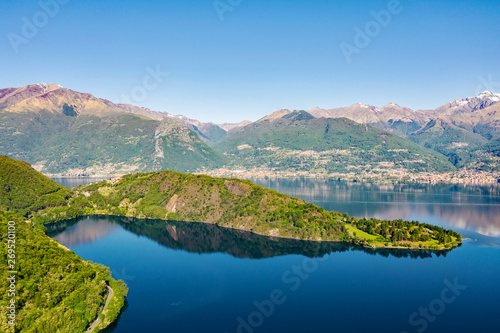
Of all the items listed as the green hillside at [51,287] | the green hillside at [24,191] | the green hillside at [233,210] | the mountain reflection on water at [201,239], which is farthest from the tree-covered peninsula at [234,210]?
the green hillside at [51,287]

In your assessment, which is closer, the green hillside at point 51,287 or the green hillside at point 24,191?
the green hillside at point 51,287

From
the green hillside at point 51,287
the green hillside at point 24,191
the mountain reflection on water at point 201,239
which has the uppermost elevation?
the green hillside at point 24,191

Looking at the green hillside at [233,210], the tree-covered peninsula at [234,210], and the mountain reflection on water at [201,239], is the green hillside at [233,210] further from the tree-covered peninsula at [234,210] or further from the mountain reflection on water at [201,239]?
the mountain reflection on water at [201,239]

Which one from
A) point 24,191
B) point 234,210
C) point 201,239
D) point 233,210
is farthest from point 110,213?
point 201,239

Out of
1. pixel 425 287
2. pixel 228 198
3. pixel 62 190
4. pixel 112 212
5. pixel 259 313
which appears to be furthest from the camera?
pixel 62 190

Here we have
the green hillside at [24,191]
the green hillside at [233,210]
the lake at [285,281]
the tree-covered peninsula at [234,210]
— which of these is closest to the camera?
the lake at [285,281]

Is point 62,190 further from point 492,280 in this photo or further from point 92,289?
point 492,280

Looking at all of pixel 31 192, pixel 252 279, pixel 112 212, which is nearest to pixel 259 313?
pixel 252 279
